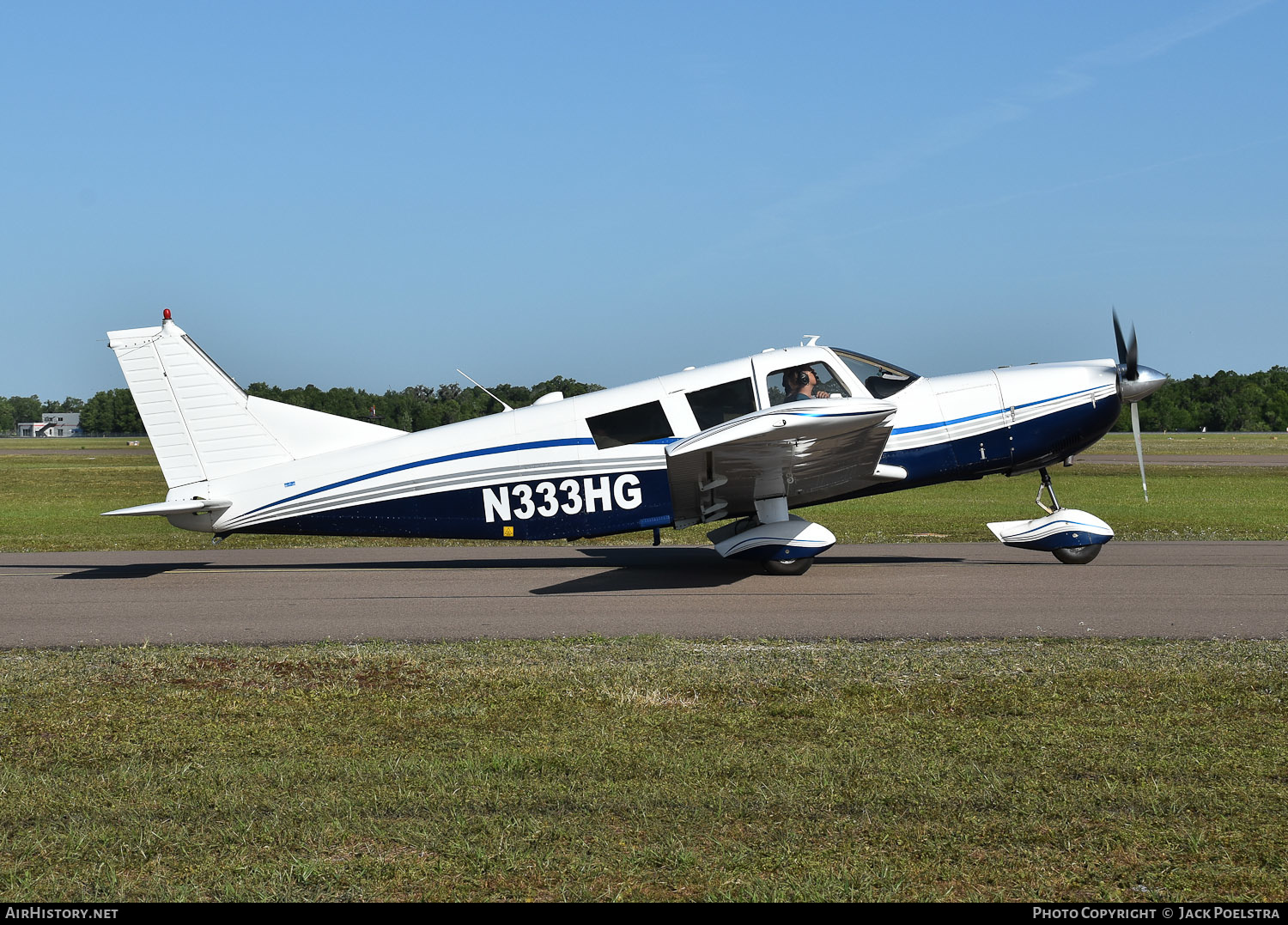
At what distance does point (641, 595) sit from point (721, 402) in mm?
2479

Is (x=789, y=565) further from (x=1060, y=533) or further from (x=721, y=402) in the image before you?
(x=1060, y=533)

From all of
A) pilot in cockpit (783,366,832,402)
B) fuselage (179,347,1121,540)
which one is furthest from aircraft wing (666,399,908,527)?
fuselage (179,347,1121,540)

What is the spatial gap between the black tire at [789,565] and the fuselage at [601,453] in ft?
4.31

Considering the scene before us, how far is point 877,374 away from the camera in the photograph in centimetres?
1243

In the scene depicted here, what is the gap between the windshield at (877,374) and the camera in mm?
12273

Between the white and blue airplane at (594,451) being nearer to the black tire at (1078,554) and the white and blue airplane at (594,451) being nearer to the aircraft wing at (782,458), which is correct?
the aircraft wing at (782,458)

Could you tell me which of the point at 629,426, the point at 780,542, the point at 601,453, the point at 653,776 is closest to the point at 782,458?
the point at 780,542

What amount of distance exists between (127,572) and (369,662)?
7.26 meters

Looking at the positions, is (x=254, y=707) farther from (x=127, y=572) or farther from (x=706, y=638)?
(x=127, y=572)

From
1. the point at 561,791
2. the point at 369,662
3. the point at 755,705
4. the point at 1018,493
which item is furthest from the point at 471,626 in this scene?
the point at 1018,493

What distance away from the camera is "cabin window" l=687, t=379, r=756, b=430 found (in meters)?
12.0

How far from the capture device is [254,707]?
21.0 ft

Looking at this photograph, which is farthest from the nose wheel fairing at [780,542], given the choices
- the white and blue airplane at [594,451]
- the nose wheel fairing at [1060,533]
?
the nose wheel fairing at [1060,533]
